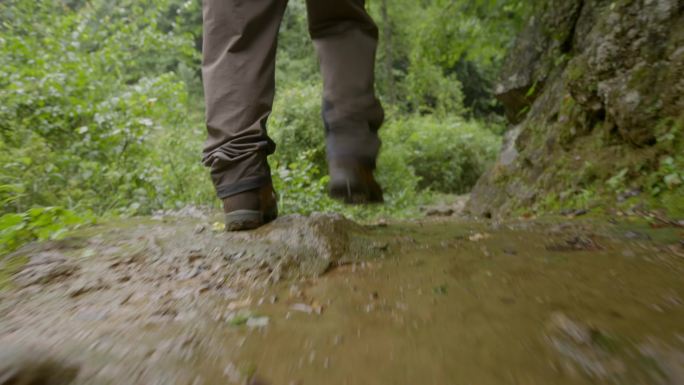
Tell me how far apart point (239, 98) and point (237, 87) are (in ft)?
0.13

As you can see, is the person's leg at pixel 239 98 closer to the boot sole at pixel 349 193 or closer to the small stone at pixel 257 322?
the boot sole at pixel 349 193

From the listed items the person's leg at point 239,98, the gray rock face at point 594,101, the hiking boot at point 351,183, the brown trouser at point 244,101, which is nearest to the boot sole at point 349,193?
the hiking boot at point 351,183

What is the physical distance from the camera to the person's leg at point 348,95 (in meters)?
1.65

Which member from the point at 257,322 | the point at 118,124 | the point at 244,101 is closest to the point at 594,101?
the point at 244,101

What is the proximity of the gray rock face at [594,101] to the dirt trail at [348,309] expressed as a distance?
105 cm

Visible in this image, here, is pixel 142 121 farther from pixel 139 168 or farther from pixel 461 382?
pixel 461 382

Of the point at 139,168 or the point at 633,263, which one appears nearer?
the point at 633,263

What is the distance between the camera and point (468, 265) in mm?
1176

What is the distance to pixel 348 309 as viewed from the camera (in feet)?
3.01

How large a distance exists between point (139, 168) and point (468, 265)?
3.48m

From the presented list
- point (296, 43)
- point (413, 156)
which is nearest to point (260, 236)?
point (413, 156)

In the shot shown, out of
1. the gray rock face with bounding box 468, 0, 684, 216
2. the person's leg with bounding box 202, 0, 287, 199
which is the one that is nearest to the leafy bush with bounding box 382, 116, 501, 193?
the gray rock face with bounding box 468, 0, 684, 216

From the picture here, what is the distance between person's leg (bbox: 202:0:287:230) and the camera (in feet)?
5.12

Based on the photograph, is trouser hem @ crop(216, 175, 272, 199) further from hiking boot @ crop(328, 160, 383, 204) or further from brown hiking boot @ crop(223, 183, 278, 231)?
hiking boot @ crop(328, 160, 383, 204)
